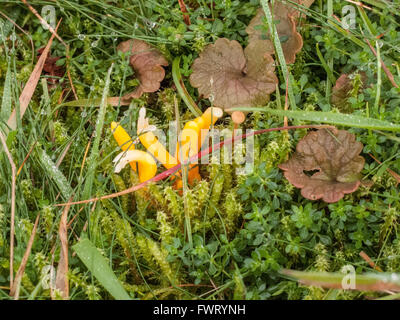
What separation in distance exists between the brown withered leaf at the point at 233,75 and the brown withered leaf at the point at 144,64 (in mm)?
169

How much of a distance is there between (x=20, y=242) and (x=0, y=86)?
937 millimetres

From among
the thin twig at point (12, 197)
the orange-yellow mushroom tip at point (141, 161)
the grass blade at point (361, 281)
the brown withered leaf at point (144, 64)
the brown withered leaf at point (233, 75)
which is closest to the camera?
the grass blade at point (361, 281)

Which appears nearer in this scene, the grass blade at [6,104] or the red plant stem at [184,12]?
the grass blade at [6,104]

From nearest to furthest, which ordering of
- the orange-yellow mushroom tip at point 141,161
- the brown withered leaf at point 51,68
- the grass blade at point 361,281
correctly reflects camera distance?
the grass blade at point 361,281 < the orange-yellow mushroom tip at point 141,161 < the brown withered leaf at point 51,68

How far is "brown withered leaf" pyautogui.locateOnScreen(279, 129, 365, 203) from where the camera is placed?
1.65 meters

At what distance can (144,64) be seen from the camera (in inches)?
84.0

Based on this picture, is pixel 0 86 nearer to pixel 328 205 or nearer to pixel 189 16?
pixel 189 16

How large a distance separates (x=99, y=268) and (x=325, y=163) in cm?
89

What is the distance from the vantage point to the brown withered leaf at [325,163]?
1.65 meters

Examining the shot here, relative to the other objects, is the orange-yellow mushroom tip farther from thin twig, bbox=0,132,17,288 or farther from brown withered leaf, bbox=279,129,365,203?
brown withered leaf, bbox=279,129,365,203

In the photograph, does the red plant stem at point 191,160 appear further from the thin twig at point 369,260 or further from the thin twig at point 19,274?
the thin twig at point 369,260

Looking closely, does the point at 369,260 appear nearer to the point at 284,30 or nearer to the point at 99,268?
the point at 99,268

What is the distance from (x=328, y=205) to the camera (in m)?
1.67

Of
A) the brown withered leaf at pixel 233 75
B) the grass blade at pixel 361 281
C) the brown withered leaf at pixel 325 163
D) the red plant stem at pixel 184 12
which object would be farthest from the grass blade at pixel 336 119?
the red plant stem at pixel 184 12
